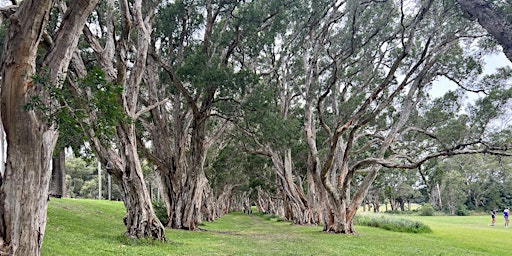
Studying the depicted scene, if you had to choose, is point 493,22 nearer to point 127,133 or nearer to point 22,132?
point 22,132

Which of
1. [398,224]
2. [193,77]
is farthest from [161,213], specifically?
[398,224]

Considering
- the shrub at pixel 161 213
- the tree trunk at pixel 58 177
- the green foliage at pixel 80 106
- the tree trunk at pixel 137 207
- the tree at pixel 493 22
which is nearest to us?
the tree at pixel 493 22

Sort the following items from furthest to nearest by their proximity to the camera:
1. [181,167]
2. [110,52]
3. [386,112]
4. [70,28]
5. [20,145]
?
[386,112] < [181,167] < [110,52] < [70,28] < [20,145]

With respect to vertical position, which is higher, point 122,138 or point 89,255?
point 122,138

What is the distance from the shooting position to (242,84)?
16.2 m

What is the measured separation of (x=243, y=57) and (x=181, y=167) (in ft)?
20.4

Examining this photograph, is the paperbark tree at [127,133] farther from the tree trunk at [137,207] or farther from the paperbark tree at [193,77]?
the paperbark tree at [193,77]

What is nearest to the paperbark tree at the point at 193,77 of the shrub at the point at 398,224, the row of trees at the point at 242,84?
the row of trees at the point at 242,84

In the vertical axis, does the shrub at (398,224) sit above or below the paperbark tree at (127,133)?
below

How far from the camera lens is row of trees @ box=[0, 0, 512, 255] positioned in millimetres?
6793

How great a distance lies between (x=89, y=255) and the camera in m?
8.79

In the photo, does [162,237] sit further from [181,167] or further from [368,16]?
[368,16]

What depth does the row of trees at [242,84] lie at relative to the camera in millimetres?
6793

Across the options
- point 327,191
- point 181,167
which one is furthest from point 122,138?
point 327,191
